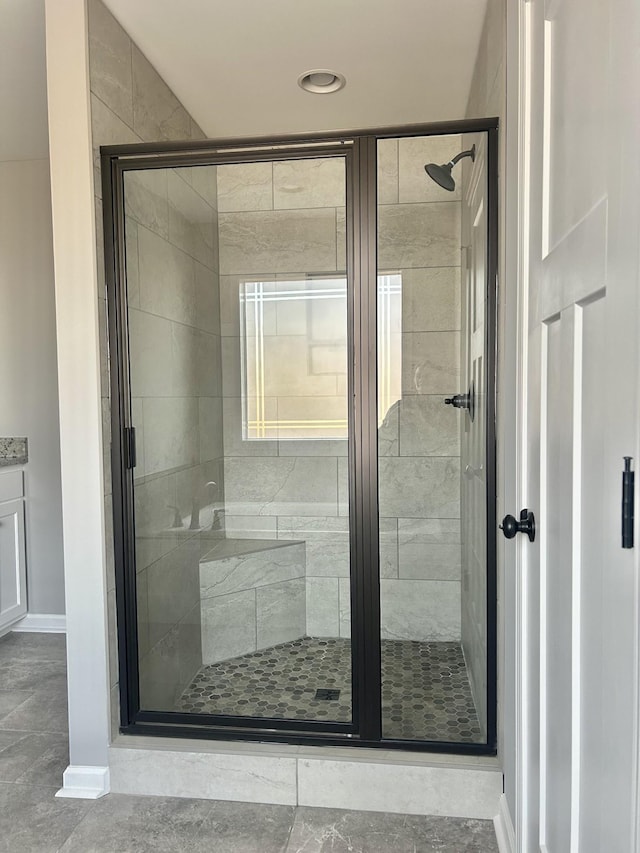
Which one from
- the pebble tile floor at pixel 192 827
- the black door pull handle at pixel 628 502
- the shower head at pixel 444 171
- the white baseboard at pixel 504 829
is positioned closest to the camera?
the black door pull handle at pixel 628 502

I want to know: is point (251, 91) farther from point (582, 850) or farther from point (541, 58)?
point (582, 850)

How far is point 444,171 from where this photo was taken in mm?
2039

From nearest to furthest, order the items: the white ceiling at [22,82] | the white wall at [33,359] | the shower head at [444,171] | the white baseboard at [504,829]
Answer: the white baseboard at [504,829], the shower head at [444,171], the white ceiling at [22,82], the white wall at [33,359]

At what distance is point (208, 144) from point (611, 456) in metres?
1.66

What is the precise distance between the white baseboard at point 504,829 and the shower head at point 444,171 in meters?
1.88

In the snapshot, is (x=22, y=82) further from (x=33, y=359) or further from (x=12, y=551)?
(x=12, y=551)

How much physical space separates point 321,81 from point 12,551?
277 cm

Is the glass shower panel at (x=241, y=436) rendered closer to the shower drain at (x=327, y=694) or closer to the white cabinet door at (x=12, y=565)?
the shower drain at (x=327, y=694)

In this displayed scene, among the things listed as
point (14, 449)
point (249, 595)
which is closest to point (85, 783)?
point (249, 595)

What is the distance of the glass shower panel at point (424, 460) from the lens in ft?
6.75

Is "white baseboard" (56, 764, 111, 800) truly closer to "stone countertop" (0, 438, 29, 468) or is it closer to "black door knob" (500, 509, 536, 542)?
"black door knob" (500, 509, 536, 542)

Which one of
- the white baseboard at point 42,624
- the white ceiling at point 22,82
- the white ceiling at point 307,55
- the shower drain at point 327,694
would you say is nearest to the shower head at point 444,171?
the white ceiling at point 307,55

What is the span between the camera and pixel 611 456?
0.85 meters

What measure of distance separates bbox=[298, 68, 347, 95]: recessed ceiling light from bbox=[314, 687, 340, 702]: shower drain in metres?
2.26
